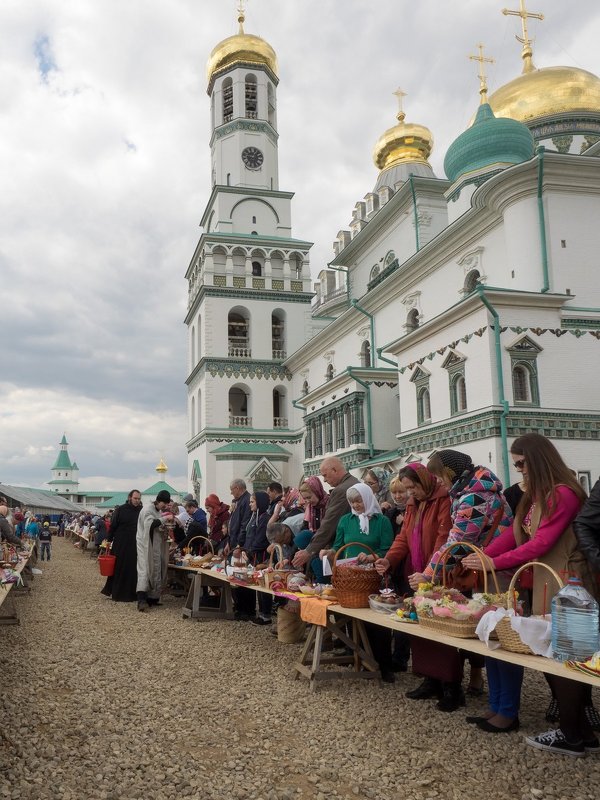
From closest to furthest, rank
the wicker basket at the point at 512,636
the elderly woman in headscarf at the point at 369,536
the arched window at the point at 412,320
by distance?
1. the wicker basket at the point at 512,636
2. the elderly woman in headscarf at the point at 369,536
3. the arched window at the point at 412,320

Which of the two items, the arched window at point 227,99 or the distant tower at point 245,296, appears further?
the arched window at point 227,99

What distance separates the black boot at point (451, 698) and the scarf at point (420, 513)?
2.92 feet

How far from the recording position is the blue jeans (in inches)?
177

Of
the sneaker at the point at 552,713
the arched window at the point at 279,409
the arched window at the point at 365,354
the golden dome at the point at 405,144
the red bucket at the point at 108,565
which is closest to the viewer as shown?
the sneaker at the point at 552,713

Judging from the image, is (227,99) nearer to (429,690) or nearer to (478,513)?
(478,513)

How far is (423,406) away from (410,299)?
5.55 m

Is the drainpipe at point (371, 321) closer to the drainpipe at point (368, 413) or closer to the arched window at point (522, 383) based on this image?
the drainpipe at point (368, 413)

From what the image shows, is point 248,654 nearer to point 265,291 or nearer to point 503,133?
point 503,133

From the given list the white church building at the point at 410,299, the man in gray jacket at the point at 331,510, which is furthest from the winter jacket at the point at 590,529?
the white church building at the point at 410,299

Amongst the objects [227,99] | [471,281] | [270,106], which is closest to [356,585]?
[471,281]


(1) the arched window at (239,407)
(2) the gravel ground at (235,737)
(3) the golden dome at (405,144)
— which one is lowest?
(2) the gravel ground at (235,737)

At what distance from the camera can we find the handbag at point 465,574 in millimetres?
5082

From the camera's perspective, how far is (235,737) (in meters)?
4.62

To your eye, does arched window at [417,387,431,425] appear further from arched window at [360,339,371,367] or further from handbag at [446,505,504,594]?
handbag at [446,505,504,594]
